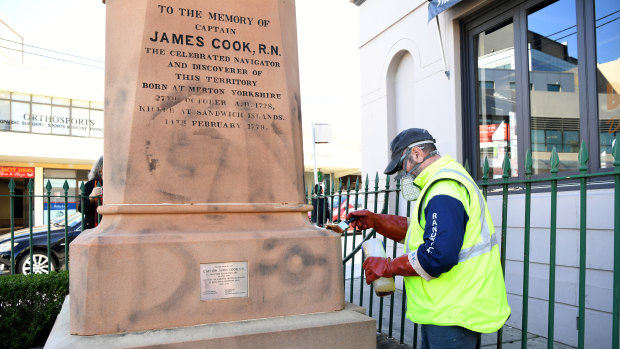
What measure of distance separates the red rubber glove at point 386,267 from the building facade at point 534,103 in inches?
50.5

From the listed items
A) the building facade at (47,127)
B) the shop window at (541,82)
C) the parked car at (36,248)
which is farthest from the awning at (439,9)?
the building facade at (47,127)

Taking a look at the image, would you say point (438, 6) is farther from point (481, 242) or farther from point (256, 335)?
point (256, 335)

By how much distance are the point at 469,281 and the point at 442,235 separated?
0.32 metres

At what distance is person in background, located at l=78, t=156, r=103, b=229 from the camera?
16.5 feet

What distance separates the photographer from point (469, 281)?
Result: 2.47 metres

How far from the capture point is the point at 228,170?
2832mm

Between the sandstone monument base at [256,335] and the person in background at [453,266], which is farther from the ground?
the person in background at [453,266]

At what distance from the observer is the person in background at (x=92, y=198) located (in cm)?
502

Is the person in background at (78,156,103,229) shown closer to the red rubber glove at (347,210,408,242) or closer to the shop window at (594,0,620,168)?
the red rubber glove at (347,210,408,242)

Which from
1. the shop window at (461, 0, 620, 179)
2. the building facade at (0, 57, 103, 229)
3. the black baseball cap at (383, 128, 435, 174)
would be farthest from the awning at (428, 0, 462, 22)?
the building facade at (0, 57, 103, 229)

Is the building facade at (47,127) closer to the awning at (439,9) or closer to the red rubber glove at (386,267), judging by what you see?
the awning at (439,9)

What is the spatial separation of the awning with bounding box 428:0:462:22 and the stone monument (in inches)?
144

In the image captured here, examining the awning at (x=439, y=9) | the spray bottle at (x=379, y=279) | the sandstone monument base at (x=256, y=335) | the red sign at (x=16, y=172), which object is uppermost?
the awning at (x=439, y=9)

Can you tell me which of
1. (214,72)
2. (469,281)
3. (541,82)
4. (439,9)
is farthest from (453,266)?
(439,9)
